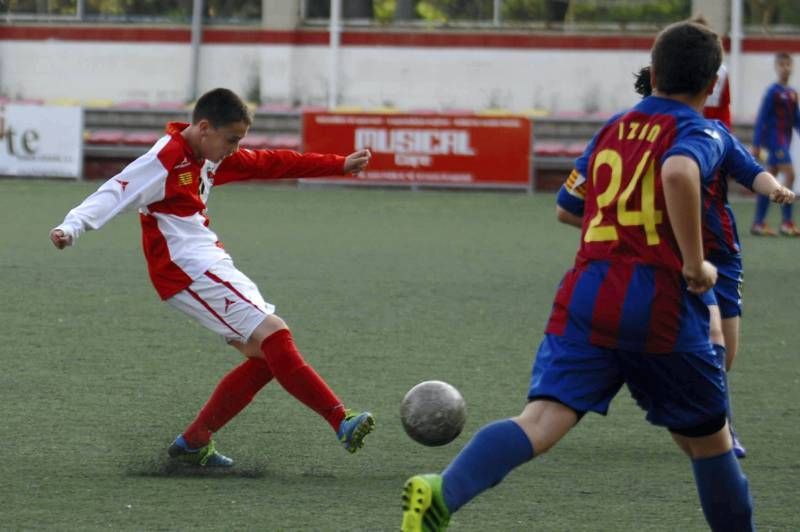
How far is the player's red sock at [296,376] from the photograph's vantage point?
6.13 metres

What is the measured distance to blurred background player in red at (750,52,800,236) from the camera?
648 inches

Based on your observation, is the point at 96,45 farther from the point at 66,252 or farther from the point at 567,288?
the point at 567,288

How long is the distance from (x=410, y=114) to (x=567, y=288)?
17781mm

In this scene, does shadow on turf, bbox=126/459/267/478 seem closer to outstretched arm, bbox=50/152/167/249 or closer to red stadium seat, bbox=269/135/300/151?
outstretched arm, bbox=50/152/167/249

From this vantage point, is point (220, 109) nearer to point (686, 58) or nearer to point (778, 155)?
point (686, 58)

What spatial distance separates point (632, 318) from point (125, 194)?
2312mm

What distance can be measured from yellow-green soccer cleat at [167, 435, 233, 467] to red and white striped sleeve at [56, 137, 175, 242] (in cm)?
94

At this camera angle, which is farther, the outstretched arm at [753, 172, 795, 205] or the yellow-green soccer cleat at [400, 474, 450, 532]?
the outstretched arm at [753, 172, 795, 205]

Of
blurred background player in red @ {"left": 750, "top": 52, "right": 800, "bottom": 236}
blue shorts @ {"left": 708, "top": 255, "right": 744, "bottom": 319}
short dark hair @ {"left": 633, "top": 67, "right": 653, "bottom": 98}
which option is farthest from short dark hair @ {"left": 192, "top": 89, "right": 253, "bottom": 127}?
blurred background player in red @ {"left": 750, "top": 52, "right": 800, "bottom": 236}

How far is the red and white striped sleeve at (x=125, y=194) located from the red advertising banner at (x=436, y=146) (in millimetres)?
15910

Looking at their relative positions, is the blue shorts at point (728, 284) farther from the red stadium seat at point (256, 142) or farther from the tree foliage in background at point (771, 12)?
the tree foliage in background at point (771, 12)

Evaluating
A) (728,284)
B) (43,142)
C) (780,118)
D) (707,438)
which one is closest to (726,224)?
(728,284)

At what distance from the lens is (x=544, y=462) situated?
6.48 metres

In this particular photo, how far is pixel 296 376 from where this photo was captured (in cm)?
614
